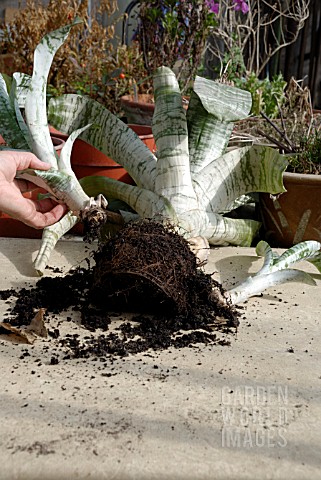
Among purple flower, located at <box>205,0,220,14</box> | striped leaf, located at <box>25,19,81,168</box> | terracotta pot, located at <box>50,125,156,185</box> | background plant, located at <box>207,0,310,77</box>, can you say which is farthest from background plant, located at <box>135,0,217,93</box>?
striped leaf, located at <box>25,19,81,168</box>

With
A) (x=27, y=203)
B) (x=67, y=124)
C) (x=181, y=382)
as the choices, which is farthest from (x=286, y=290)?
(x=67, y=124)

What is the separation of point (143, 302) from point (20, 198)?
45 cm

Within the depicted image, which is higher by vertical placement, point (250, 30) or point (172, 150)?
point (250, 30)

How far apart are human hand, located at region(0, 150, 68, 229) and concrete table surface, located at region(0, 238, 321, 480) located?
32 centimetres

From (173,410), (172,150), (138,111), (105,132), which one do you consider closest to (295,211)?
(172,150)

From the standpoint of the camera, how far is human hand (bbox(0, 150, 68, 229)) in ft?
5.06

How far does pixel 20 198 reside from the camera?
5.17 feet

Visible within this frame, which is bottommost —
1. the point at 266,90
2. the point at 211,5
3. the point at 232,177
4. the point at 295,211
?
the point at 295,211

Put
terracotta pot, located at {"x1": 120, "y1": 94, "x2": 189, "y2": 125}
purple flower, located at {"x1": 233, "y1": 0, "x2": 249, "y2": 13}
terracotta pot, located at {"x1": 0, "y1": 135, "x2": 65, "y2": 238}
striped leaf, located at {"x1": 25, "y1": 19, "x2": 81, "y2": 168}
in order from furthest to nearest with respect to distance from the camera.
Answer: purple flower, located at {"x1": 233, "y1": 0, "x2": 249, "y2": 13}, terracotta pot, located at {"x1": 120, "y1": 94, "x2": 189, "y2": 125}, terracotta pot, located at {"x1": 0, "y1": 135, "x2": 65, "y2": 238}, striped leaf, located at {"x1": 25, "y1": 19, "x2": 81, "y2": 168}

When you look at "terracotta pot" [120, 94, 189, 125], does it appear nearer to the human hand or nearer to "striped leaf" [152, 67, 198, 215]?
"striped leaf" [152, 67, 198, 215]

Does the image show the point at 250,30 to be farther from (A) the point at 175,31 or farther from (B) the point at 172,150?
(B) the point at 172,150

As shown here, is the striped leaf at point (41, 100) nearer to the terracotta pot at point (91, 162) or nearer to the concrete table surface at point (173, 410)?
the terracotta pot at point (91, 162)

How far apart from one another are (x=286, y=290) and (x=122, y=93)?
72.7 inches

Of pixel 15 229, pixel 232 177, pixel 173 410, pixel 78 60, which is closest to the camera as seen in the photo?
pixel 173 410
